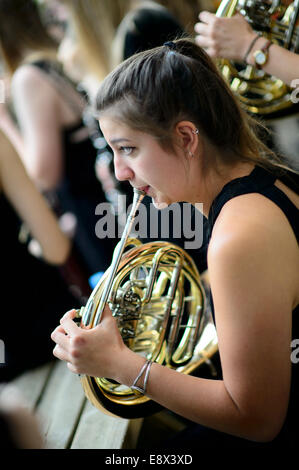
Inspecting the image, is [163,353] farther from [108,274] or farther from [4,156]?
[4,156]

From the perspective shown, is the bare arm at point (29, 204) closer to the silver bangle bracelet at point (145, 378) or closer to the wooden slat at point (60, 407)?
the wooden slat at point (60, 407)

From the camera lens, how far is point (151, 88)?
883 mm

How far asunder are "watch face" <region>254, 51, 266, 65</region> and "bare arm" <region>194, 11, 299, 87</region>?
0.01 m

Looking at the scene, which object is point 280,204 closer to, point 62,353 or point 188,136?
point 188,136

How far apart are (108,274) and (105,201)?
1.06 m

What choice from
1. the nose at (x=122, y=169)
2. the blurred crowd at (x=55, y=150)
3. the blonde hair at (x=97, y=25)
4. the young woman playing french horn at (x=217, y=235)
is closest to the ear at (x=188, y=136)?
the young woman playing french horn at (x=217, y=235)

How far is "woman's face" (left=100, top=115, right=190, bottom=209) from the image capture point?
2.97 ft

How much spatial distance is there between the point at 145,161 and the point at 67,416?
713 mm

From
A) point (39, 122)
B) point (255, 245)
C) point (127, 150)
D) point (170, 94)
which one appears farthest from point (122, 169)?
point (39, 122)

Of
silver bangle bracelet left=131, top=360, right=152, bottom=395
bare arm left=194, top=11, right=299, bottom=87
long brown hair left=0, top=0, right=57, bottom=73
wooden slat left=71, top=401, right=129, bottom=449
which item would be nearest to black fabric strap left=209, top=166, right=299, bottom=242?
silver bangle bracelet left=131, top=360, right=152, bottom=395

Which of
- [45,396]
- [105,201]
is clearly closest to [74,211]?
[105,201]

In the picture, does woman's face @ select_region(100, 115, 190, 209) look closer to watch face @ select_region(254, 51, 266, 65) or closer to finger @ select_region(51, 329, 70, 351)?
finger @ select_region(51, 329, 70, 351)

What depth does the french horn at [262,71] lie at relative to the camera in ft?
4.27

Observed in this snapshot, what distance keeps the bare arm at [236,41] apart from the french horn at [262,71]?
35 mm
